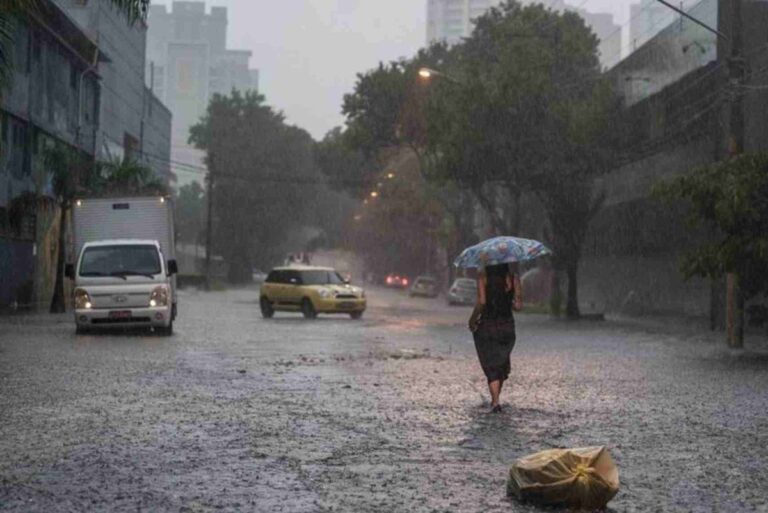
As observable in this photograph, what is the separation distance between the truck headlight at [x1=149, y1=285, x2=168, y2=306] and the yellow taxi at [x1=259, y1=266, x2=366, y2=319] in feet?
40.2

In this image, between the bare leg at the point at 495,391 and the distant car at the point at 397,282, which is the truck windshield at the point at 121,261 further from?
the distant car at the point at 397,282

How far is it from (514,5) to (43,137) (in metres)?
34.1

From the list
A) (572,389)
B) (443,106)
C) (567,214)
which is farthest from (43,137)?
(572,389)

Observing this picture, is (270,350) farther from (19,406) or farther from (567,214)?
(567,214)

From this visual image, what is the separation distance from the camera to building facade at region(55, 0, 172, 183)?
172 feet

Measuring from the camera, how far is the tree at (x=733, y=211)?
21.8 m

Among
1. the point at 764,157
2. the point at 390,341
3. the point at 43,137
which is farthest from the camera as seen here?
the point at 43,137

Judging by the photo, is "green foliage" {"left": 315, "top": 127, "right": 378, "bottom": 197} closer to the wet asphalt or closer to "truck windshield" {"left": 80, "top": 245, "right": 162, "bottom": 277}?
"truck windshield" {"left": 80, "top": 245, "right": 162, "bottom": 277}

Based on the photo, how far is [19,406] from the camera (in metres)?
13.1

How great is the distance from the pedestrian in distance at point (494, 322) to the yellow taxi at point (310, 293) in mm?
24127

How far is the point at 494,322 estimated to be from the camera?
13977 millimetres

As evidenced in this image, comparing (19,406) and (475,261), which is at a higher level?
(475,261)

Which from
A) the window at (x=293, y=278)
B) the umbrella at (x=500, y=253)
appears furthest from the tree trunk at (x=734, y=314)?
the window at (x=293, y=278)

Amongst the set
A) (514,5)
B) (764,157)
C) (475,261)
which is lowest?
(475,261)
